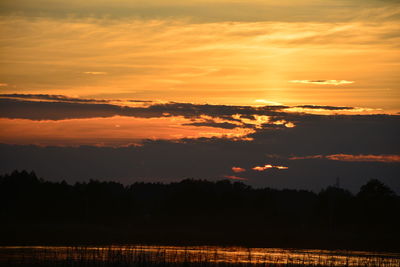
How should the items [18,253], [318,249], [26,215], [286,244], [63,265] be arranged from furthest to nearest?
[26,215] → [286,244] → [318,249] → [18,253] → [63,265]

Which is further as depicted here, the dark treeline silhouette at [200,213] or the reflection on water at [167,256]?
the dark treeline silhouette at [200,213]

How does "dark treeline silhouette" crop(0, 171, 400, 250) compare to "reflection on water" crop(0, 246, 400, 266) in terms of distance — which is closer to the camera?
"reflection on water" crop(0, 246, 400, 266)

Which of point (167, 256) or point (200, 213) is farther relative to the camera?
point (200, 213)

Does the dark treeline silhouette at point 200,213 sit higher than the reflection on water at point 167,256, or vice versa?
the dark treeline silhouette at point 200,213

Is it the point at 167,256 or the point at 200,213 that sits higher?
the point at 200,213

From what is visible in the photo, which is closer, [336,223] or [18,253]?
[18,253]

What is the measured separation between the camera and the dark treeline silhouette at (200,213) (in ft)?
286

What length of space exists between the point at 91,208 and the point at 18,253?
5551cm

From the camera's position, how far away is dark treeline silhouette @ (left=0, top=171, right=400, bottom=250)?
8706 centimetres

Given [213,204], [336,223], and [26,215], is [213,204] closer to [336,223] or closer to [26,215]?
[336,223]

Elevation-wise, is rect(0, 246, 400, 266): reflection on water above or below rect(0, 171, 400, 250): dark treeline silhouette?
below

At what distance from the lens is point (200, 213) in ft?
342

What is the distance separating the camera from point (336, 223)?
96.8 meters

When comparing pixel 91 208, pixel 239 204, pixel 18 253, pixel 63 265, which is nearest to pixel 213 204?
pixel 239 204
